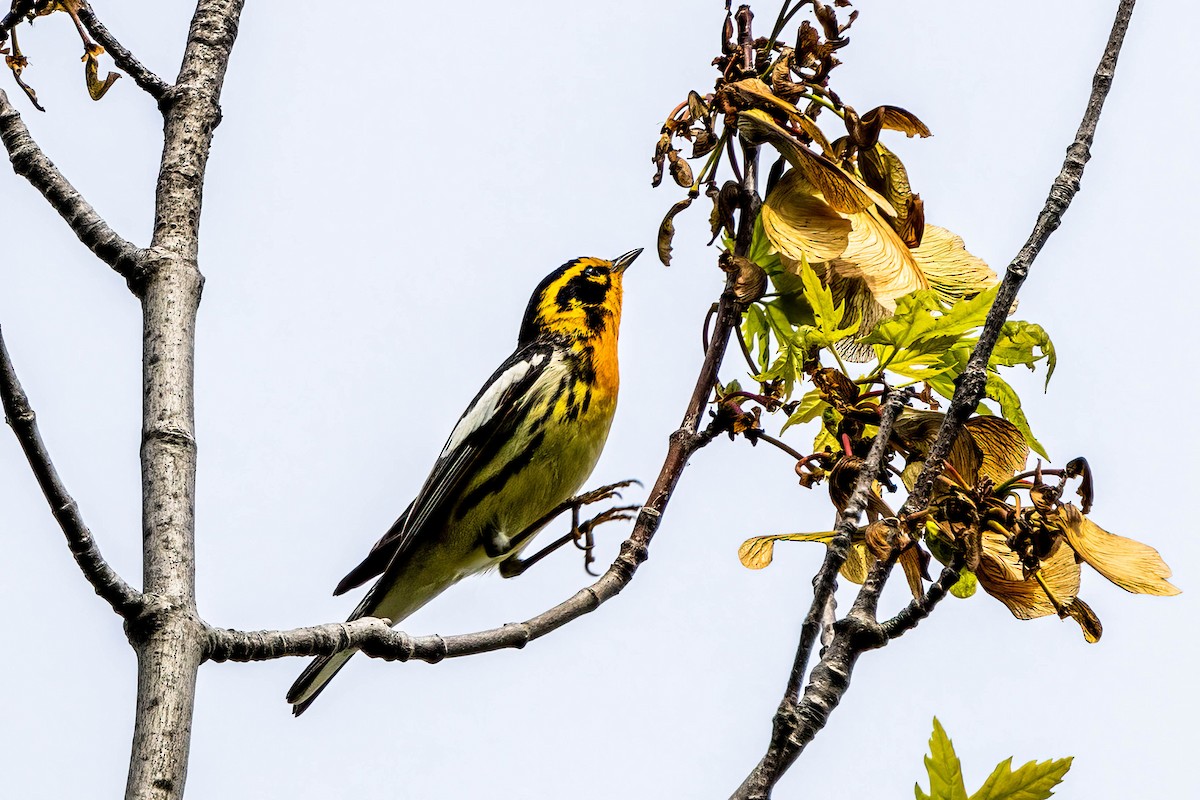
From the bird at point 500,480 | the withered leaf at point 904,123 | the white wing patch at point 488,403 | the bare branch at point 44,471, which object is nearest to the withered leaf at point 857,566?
the withered leaf at point 904,123

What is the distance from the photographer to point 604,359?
5199mm

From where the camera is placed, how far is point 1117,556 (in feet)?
6.73

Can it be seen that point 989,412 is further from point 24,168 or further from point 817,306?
point 24,168

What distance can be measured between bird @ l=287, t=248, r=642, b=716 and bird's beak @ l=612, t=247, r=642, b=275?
0.54 metres

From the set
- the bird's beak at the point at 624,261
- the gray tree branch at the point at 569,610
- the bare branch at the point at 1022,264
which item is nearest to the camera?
the bare branch at the point at 1022,264

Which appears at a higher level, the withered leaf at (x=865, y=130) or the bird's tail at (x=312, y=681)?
the withered leaf at (x=865, y=130)

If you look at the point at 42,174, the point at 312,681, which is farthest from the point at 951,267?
the point at 312,681

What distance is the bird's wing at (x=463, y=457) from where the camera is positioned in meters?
4.96

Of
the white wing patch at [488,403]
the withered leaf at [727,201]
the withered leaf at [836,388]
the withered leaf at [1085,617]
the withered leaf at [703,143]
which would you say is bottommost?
the withered leaf at [1085,617]

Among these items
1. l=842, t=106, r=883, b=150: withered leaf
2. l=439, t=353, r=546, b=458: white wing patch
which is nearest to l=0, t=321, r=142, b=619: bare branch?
l=842, t=106, r=883, b=150: withered leaf

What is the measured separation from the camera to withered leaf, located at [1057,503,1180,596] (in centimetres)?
200

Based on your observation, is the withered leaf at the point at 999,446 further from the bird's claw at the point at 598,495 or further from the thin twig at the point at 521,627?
the bird's claw at the point at 598,495

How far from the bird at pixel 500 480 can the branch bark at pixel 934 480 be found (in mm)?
2688

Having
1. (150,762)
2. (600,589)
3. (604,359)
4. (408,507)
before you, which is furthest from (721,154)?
(408,507)
